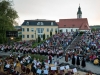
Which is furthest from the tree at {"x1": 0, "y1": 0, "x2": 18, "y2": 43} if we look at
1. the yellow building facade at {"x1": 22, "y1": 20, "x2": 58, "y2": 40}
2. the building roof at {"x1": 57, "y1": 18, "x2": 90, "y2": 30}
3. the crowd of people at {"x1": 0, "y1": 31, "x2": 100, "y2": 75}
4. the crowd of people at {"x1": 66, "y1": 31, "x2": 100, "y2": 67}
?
the building roof at {"x1": 57, "y1": 18, "x2": 90, "y2": 30}

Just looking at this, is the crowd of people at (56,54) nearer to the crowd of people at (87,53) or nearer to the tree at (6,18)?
the crowd of people at (87,53)

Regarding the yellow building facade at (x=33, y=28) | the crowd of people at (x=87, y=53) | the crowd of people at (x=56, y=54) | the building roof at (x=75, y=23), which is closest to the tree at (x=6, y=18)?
the crowd of people at (x=56, y=54)

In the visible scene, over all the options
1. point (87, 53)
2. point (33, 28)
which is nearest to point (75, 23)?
point (33, 28)

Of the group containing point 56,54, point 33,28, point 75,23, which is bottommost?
point 56,54

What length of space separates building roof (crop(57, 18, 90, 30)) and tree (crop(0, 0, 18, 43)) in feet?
115

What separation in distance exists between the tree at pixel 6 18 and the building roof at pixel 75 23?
115ft

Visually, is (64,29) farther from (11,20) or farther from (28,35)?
(11,20)

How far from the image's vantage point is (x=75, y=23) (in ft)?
241

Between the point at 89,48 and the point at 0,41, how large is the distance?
75.4ft

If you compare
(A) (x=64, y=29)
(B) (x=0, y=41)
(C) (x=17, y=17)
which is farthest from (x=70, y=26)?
(B) (x=0, y=41)

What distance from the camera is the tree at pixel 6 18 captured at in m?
38.7

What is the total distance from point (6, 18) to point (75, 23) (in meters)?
40.2

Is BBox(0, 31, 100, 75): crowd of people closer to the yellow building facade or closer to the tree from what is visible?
the tree

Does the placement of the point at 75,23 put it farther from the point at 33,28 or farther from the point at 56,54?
the point at 56,54
